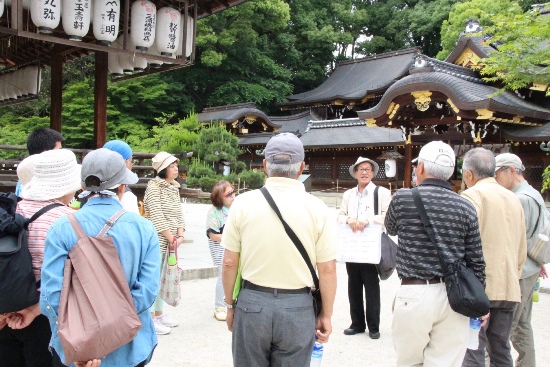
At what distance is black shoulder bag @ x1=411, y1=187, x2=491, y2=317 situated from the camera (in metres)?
2.63

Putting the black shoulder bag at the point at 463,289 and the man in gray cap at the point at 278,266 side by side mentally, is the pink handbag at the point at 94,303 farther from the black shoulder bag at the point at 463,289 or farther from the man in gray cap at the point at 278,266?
the black shoulder bag at the point at 463,289

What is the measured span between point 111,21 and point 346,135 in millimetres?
17177

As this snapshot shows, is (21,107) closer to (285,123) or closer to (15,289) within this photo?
(285,123)

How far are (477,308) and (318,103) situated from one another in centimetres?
2870

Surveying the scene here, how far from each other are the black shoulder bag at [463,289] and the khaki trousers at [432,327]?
0.23ft

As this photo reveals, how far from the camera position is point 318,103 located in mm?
30781

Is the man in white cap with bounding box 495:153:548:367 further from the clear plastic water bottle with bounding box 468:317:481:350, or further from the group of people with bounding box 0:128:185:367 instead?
the group of people with bounding box 0:128:185:367

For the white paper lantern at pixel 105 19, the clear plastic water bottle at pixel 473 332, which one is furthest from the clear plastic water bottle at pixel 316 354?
the white paper lantern at pixel 105 19

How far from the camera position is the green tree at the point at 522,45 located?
6.72m

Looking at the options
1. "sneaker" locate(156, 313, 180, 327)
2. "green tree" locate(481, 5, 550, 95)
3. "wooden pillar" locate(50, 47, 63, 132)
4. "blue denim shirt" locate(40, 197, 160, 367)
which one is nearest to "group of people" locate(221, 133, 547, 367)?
"blue denim shirt" locate(40, 197, 160, 367)

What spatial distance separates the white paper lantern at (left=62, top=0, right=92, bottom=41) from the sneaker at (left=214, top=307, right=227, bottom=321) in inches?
171

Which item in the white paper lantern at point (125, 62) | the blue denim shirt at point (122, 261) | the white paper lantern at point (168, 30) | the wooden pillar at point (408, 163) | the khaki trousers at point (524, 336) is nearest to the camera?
the blue denim shirt at point (122, 261)

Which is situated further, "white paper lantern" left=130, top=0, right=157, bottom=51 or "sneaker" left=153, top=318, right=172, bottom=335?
"white paper lantern" left=130, top=0, right=157, bottom=51

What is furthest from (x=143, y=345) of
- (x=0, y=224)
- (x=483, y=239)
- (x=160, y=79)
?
(x=160, y=79)
